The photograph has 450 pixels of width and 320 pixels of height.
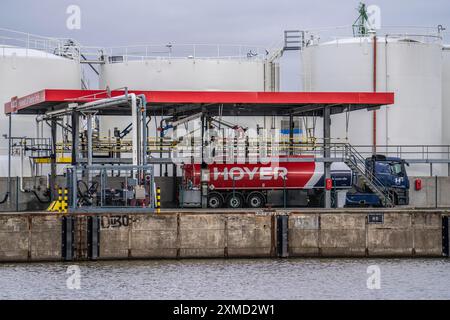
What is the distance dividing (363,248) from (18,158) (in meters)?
23.1

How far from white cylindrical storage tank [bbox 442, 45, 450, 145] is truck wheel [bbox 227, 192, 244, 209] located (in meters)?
19.7

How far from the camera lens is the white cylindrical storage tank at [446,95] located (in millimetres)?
67812

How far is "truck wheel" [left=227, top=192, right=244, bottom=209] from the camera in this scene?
172ft

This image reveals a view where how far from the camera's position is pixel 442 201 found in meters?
58.4

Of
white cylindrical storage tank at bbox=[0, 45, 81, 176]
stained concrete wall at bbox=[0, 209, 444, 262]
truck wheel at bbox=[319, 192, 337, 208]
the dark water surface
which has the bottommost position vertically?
the dark water surface

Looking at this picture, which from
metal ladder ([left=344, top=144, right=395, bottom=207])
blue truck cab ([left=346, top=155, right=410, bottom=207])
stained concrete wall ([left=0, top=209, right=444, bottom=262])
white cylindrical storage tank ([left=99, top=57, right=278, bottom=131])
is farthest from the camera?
white cylindrical storage tank ([left=99, top=57, right=278, bottom=131])

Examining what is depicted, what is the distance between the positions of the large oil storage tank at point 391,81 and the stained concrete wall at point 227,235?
64.0 ft

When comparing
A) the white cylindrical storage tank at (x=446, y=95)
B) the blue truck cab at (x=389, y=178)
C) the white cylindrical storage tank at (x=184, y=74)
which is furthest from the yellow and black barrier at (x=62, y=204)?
the white cylindrical storage tank at (x=446, y=95)

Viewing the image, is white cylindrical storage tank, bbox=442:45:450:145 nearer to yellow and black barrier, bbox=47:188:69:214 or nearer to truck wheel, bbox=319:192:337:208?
truck wheel, bbox=319:192:337:208

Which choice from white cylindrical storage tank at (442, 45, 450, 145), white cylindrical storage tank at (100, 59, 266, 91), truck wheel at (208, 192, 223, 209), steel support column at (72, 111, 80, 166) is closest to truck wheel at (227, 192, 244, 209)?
truck wheel at (208, 192, 223, 209)

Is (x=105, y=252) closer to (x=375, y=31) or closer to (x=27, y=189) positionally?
(x=27, y=189)

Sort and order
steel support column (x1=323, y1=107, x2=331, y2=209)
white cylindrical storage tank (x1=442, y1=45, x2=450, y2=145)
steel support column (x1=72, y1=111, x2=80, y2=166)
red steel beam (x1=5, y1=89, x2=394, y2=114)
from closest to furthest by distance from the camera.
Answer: steel support column (x1=72, y1=111, x2=80, y2=166)
red steel beam (x1=5, y1=89, x2=394, y2=114)
steel support column (x1=323, y1=107, x2=331, y2=209)
white cylindrical storage tank (x1=442, y1=45, x2=450, y2=145)
